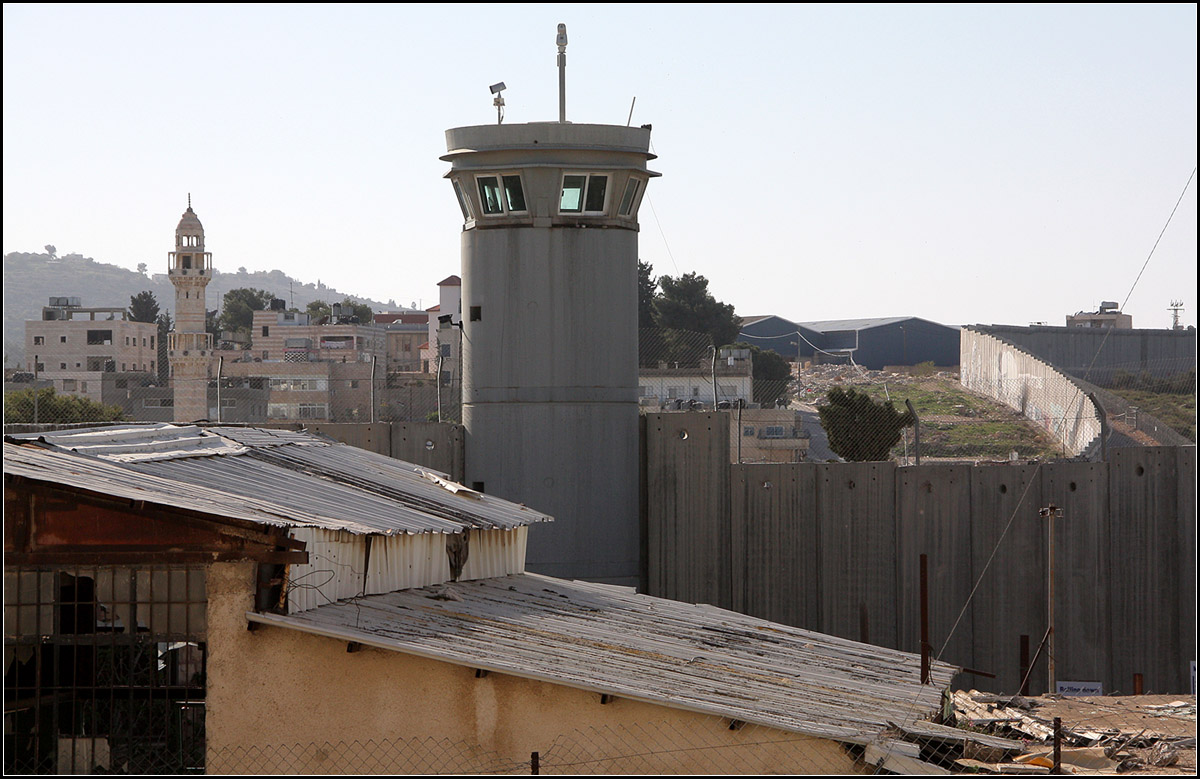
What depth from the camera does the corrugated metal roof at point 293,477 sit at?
11734mm

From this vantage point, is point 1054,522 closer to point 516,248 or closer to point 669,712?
point 516,248

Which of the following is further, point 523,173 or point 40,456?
point 523,173

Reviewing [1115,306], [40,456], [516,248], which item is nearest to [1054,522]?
[516,248]

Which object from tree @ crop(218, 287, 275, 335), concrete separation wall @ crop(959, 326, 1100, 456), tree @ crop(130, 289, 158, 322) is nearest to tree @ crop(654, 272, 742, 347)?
concrete separation wall @ crop(959, 326, 1100, 456)

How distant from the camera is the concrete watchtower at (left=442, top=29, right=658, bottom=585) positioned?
58.8 feet

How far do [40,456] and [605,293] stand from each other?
8.37 m

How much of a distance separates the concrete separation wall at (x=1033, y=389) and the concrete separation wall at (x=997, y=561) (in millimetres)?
1226

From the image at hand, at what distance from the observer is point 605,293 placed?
18094 millimetres

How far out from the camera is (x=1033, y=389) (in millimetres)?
40094

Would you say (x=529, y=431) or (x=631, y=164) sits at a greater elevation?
(x=631, y=164)

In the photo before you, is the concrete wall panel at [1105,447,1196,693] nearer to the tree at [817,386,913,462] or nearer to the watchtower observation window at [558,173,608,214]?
the watchtower observation window at [558,173,608,214]

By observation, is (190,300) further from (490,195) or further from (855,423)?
(490,195)

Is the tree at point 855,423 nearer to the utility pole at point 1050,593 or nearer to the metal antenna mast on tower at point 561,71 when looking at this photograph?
the metal antenna mast on tower at point 561,71

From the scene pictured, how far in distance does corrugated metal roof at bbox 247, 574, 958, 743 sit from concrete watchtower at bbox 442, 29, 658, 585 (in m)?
3.44
